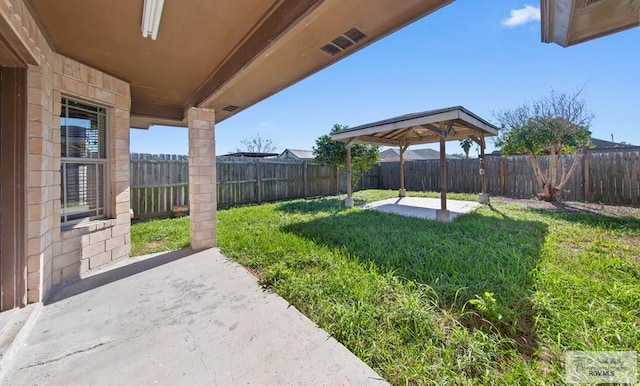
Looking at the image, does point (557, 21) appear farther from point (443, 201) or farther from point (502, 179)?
point (502, 179)

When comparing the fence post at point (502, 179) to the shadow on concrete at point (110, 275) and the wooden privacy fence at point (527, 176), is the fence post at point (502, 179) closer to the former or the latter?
the wooden privacy fence at point (527, 176)

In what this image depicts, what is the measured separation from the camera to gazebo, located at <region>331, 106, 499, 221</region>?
5461 mm

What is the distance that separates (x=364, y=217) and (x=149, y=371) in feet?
15.9

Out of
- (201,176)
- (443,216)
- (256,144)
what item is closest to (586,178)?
(443,216)

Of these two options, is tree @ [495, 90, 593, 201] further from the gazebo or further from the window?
the window

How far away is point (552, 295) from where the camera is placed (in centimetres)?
219

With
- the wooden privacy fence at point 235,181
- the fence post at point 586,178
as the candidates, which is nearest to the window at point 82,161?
the wooden privacy fence at point 235,181

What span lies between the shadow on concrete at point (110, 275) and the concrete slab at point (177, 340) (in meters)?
0.02

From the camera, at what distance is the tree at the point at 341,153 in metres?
9.66

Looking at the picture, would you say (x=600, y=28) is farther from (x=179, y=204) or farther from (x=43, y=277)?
(x=179, y=204)

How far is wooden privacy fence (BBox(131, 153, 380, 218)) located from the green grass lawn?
2299mm

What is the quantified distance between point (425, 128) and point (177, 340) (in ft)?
21.1
